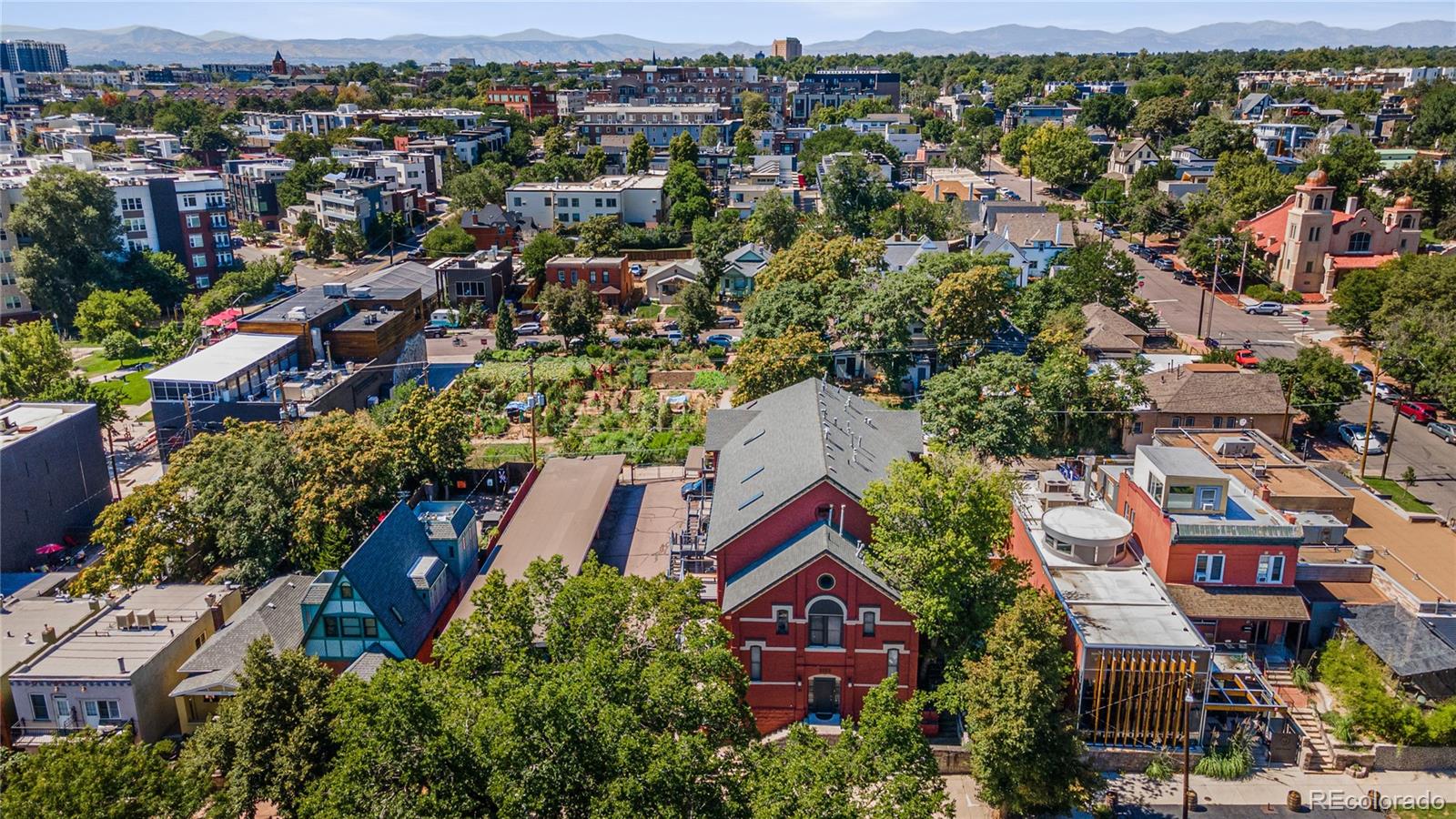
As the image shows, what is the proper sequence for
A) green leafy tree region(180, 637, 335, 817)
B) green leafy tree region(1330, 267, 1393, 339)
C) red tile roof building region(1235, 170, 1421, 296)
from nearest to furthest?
green leafy tree region(180, 637, 335, 817) < green leafy tree region(1330, 267, 1393, 339) < red tile roof building region(1235, 170, 1421, 296)

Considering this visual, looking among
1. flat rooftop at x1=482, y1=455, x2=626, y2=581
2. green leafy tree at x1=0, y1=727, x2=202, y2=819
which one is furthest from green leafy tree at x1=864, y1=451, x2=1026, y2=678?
green leafy tree at x1=0, y1=727, x2=202, y2=819

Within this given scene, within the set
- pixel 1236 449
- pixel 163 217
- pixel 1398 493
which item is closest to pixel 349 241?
pixel 163 217

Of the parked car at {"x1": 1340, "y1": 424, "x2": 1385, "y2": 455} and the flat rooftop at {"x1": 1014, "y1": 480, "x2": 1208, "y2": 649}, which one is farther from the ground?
the flat rooftop at {"x1": 1014, "y1": 480, "x2": 1208, "y2": 649}

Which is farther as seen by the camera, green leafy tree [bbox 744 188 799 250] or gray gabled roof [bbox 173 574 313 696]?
green leafy tree [bbox 744 188 799 250]

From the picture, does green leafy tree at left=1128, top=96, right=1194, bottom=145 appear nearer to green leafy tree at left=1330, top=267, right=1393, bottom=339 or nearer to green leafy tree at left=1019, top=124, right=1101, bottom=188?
green leafy tree at left=1019, top=124, right=1101, bottom=188

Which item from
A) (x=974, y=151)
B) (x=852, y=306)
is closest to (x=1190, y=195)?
(x=974, y=151)

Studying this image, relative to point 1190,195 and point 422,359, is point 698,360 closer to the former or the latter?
point 422,359
